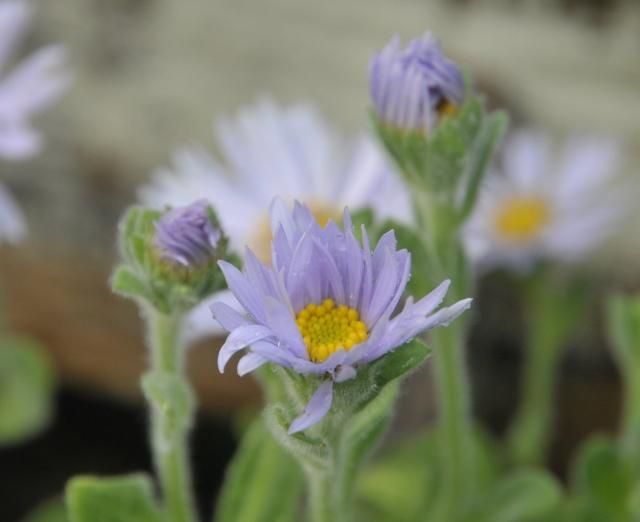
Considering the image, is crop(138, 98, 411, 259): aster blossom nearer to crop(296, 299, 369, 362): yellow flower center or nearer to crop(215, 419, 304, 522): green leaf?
crop(215, 419, 304, 522): green leaf

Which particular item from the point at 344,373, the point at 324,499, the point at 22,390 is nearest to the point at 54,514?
the point at 22,390

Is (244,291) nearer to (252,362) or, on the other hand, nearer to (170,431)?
(252,362)

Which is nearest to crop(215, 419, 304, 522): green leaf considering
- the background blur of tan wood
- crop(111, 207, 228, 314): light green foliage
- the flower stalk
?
the flower stalk

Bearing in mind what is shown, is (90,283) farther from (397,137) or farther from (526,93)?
(397,137)

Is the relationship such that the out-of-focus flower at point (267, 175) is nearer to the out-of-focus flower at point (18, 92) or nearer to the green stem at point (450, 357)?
the out-of-focus flower at point (18, 92)

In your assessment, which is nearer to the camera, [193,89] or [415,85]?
[415,85]

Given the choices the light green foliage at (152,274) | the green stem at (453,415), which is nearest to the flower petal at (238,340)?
the light green foliage at (152,274)

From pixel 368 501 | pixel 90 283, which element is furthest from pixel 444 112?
pixel 90 283
